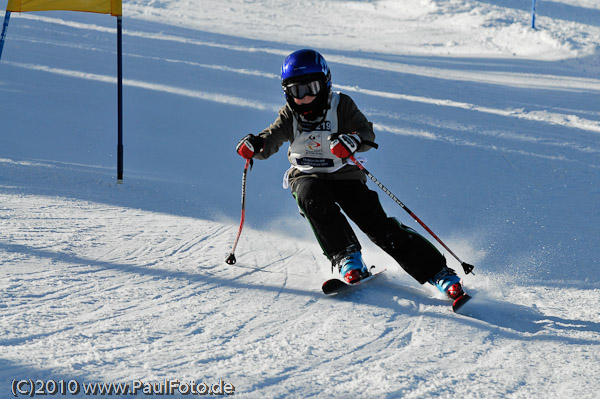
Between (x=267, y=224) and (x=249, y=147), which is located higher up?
(x=249, y=147)

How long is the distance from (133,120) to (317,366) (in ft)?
24.2

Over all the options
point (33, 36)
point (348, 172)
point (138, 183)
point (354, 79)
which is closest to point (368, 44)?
point (354, 79)

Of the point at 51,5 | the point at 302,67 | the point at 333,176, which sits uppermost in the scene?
the point at 51,5

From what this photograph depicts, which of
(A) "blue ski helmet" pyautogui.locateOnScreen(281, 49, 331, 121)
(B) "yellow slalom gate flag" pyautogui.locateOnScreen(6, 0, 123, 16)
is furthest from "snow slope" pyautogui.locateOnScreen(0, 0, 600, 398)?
(B) "yellow slalom gate flag" pyautogui.locateOnScreen(6, 0, 123, 16)

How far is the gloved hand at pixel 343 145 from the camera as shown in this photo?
13.6 feet

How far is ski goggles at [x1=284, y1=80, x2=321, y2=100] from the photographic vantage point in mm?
4355

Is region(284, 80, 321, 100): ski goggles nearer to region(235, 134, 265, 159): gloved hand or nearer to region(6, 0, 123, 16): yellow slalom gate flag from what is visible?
region(235, 134, 265, 159): gloved hand

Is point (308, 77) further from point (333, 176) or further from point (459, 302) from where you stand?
point (459, 302)

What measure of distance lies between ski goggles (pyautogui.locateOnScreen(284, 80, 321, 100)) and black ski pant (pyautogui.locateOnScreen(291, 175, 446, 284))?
0.60 m

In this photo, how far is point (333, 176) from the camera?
4.52 m

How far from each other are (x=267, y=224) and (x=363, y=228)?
5.63 feet

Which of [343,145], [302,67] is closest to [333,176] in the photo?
[343,145]

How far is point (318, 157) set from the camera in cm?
451

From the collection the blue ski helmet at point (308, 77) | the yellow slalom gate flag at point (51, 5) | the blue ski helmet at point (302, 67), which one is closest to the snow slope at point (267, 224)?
the blue ski helmet at point (308, 77)
